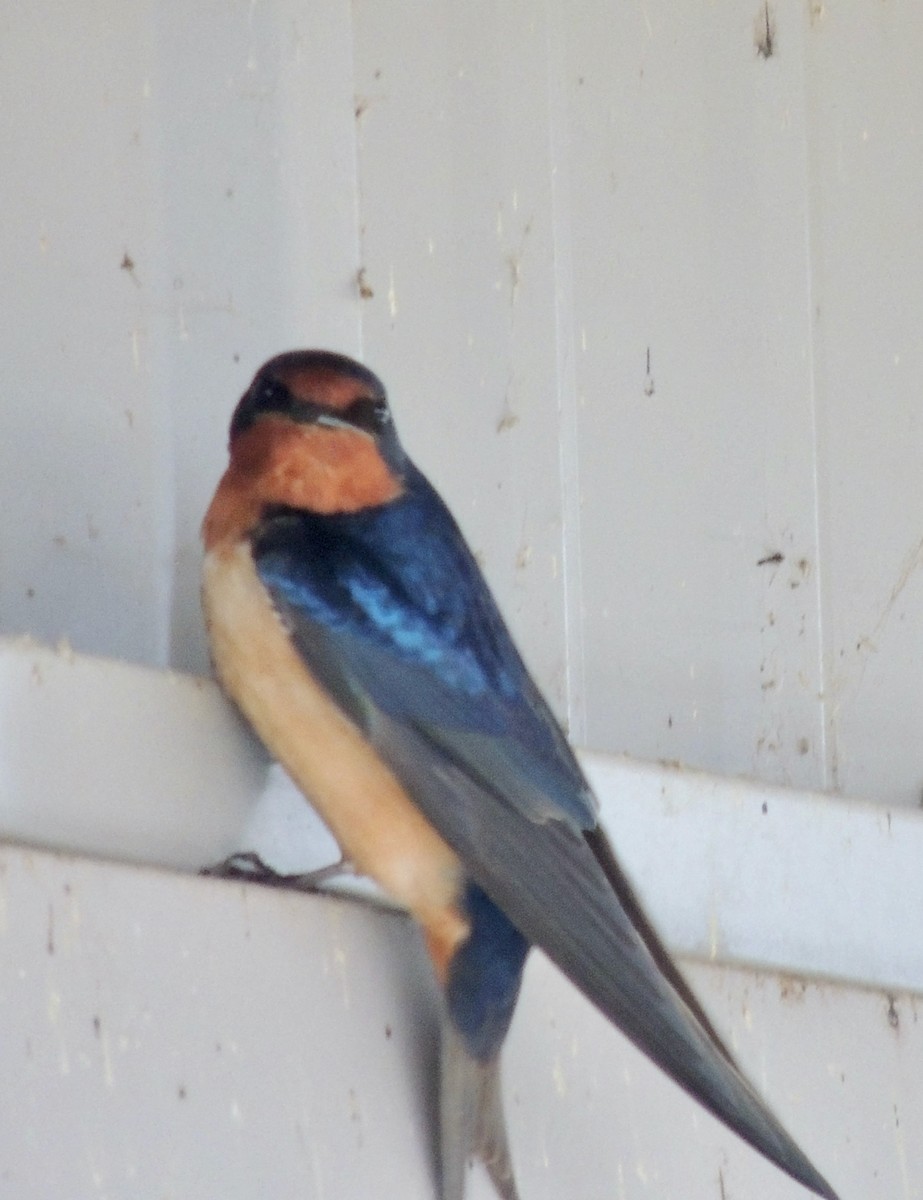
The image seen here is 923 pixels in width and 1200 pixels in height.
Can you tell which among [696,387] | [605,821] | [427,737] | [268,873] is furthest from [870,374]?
[268,873]

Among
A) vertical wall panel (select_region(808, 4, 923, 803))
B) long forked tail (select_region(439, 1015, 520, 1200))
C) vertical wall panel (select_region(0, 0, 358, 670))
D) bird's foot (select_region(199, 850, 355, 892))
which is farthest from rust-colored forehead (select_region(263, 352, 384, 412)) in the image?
vertical wall panel (select_region(808, 4, 923, 803))

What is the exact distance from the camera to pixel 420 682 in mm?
1438

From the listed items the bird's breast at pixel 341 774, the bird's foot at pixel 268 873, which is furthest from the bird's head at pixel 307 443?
the bird's foot at pixel 268 873

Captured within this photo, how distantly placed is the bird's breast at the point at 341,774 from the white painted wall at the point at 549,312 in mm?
184

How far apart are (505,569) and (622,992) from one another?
584 millimetres

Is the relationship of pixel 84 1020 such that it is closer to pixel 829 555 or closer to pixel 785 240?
pixel 829 555

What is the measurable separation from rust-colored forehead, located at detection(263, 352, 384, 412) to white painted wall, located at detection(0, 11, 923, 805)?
154mm

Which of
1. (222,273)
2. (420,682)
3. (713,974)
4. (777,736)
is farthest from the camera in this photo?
(777,736)

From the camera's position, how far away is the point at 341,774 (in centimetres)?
141

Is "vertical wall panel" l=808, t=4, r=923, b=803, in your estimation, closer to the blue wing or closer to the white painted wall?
the white painted wall

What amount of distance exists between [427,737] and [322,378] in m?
0.27

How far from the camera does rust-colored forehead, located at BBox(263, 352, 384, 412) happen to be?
154 centimetres

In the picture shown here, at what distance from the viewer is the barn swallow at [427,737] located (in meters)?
1.32

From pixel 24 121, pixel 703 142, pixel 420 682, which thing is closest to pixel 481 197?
pixel 703 142
